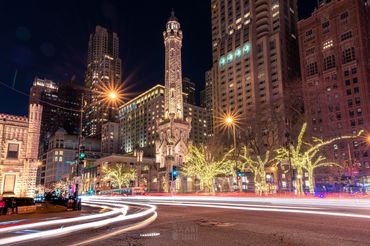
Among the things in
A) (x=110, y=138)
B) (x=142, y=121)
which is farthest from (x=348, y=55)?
(x=110, y=138)

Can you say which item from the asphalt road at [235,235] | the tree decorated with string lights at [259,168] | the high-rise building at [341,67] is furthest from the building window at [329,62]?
the asphalt road at [235,235]

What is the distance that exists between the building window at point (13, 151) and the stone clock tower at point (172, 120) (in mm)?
50029

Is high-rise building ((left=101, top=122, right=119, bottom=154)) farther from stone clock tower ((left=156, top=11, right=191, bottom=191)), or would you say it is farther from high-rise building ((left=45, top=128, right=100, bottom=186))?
stone clock tower ((left=156, top=11, right=191, bottom=191))

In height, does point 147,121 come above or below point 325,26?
below

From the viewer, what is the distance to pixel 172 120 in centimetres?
8856

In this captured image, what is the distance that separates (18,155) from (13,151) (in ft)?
2.38

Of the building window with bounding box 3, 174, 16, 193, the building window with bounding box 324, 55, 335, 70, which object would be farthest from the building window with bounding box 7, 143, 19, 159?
the building window with bounding box 324, 55, 335, 70

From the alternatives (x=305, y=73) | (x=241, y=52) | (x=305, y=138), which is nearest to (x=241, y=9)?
(x=241, y=52)

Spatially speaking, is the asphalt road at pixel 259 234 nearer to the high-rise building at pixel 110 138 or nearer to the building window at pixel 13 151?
the building window at pixel 13 151

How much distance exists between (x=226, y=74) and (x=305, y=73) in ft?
136

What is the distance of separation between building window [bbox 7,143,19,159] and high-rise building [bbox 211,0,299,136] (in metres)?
93.6

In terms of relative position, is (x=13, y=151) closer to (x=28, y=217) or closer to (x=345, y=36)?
(x=28, y=217)

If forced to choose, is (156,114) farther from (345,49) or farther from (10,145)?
(10,145)

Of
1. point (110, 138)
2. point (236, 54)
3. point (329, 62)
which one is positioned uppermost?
point (236, 54)
